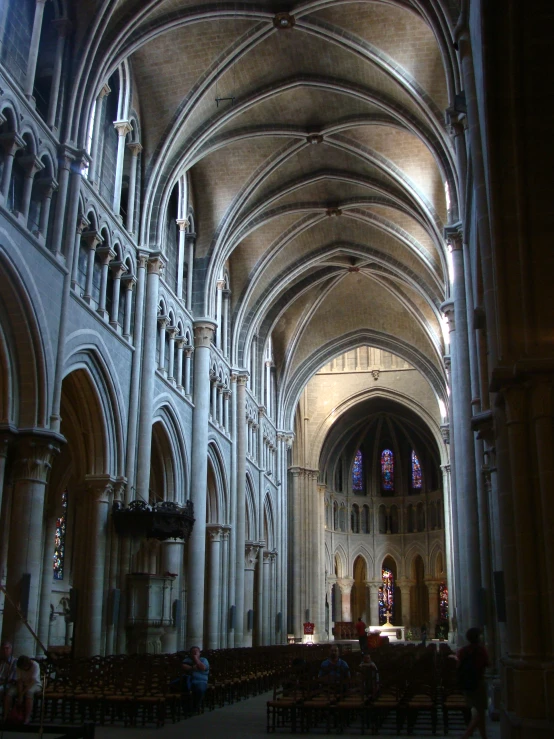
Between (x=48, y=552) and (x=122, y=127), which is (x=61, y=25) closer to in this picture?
(x=122, y=127)

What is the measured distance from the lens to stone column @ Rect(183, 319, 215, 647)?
25609mm

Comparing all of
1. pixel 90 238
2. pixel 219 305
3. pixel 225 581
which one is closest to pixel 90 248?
pixel 90 238

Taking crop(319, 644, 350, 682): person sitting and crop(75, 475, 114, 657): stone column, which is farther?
crop(75, 475, 114, 657): stone column

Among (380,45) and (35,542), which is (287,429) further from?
(35,542)

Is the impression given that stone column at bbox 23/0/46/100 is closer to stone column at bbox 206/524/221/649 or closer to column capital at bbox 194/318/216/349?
column capital at bbox 194/318/216/349

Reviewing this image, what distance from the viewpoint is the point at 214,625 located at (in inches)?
1131

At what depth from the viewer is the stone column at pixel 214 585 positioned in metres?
28.5

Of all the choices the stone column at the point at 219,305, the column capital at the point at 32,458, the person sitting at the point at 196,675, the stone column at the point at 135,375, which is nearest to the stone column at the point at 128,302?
the stone column at the point at 135,375

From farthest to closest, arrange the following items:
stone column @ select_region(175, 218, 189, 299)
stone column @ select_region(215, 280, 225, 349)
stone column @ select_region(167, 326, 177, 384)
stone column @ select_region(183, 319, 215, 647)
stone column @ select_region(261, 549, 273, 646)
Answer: stone column @ select_region(261, 549, 273, 646), stone column @ select_region(215, 280, 225, 349), stone column @ select_region(175, 218, 189, 299), stone column @ select_region(183, 319, 215, 647), stone column @ select_region(167, 326, 177, 384)

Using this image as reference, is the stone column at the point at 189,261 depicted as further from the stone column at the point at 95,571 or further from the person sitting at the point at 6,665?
the person sitting at the point at 6,665

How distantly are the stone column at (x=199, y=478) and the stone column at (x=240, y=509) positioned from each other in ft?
15.1

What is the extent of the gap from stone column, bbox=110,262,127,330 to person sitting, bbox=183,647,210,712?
9433mm

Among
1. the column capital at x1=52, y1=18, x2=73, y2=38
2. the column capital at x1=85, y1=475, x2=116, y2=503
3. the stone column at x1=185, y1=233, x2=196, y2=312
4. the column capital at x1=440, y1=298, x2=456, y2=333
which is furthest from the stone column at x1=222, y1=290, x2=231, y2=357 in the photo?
the column capital at x1=52, y1=18, x2=73, y2=38

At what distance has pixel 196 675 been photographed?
13.9 meters
